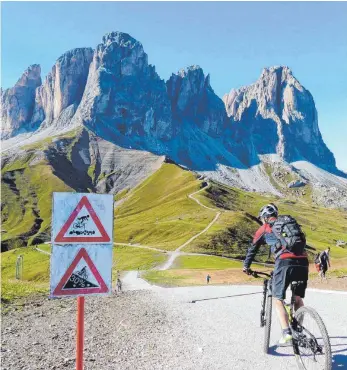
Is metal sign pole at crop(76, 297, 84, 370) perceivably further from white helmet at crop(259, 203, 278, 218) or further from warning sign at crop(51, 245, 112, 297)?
white helmet at crop(259, 203, 278, 218)

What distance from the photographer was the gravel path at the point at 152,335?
10.2 meters

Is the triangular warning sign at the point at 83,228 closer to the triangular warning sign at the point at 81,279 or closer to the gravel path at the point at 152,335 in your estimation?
the triangular warning sign at the point at 81,279

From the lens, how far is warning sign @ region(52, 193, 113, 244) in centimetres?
687

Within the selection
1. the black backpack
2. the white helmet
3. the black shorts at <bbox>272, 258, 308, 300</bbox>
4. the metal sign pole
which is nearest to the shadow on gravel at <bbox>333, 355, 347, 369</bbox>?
the black shorts at <bbox>272, 258, 308, 300</bbox>

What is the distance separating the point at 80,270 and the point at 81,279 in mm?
171

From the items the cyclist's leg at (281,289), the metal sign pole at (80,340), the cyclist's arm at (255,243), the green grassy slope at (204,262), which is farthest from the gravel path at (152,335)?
the green grassy slope at (204,262)

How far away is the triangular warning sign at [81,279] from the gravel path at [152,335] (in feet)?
12.8

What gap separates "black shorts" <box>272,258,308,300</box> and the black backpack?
25 cm

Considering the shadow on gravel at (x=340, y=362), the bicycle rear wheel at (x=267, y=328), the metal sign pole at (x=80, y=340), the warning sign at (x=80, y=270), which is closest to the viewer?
the warning sign at (x=80, y=270)

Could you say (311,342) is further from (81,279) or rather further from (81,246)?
(81,246)

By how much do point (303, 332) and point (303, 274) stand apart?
1.28 m

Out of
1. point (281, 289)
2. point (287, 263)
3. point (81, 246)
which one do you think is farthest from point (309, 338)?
point (81, 246)

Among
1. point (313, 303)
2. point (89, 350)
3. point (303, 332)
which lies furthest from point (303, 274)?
point (313, 303)

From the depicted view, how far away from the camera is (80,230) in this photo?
709cm
